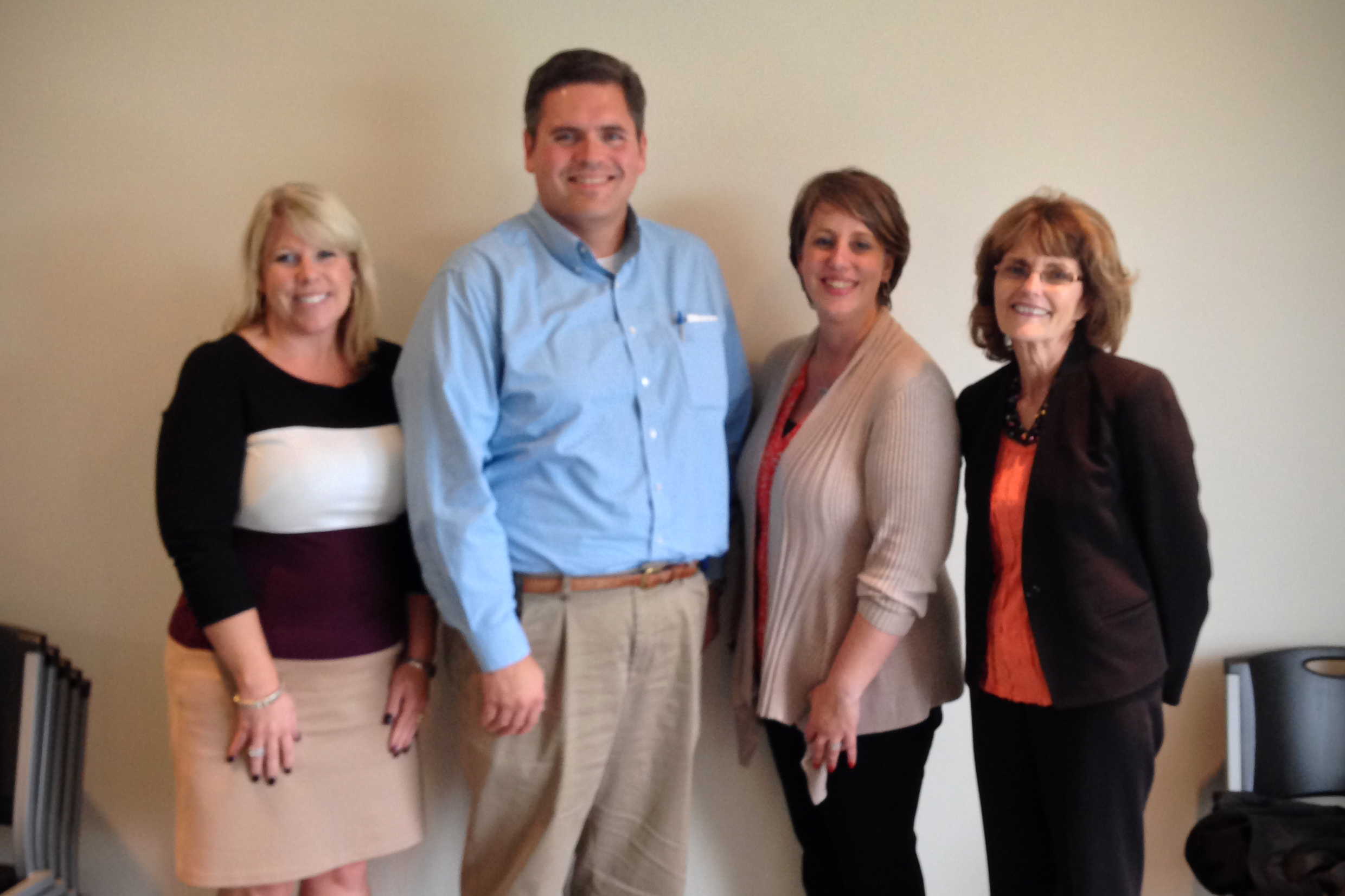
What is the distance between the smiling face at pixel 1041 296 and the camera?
1336 mm

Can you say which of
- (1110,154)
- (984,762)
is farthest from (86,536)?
(1110,154)

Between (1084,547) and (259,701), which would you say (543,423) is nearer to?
(259,701)

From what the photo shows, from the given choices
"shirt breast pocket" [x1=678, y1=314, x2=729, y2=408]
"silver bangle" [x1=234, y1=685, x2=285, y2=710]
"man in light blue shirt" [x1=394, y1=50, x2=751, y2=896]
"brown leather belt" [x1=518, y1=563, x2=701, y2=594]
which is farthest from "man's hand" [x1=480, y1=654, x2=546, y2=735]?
"shirt breast pocket" [x1=678, y1=314, x2=729, y2=408]

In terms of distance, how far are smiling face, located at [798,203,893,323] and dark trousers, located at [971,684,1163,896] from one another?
78 cm

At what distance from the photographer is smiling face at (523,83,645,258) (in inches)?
54.9

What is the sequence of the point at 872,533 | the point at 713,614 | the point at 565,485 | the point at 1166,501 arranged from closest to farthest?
the point at 1166,501, the point at 565,485, the point at 872,533, the point at 713,614

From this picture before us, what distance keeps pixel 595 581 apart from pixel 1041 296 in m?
0.90

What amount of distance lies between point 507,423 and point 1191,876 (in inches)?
81.4

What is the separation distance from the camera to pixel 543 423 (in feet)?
4.56

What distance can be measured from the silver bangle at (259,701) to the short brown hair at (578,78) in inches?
42.6

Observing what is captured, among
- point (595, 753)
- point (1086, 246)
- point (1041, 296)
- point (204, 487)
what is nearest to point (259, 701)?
point (204, 487)

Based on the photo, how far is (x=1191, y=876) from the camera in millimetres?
2031

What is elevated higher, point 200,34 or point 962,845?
point 200,34

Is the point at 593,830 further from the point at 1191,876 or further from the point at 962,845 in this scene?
the point at 1191,876
